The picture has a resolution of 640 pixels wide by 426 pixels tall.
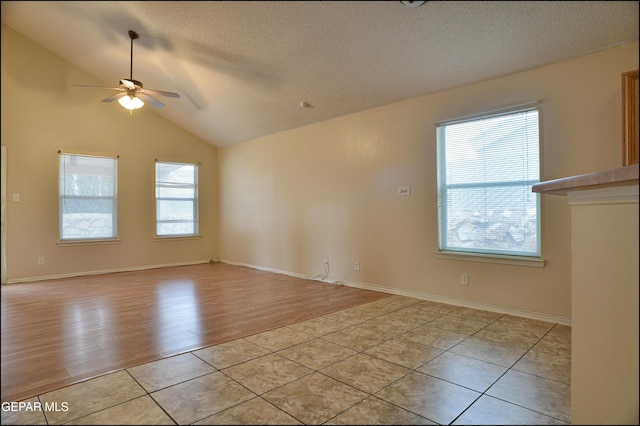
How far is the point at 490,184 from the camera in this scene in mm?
3666

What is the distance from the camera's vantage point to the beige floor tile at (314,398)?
1771mm

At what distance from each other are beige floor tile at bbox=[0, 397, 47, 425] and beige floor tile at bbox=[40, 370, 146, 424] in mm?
42

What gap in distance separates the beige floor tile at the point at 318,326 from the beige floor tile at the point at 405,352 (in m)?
0.54

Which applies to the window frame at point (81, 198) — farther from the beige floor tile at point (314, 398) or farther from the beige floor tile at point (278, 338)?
the beige floor tile at point (314, 398)

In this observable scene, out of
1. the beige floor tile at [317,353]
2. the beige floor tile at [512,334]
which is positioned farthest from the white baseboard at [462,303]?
the beige floor tile at [317,353]

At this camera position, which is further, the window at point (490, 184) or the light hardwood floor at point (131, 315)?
the window at point (490, 184)

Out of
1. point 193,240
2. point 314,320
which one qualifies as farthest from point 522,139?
point 193,240

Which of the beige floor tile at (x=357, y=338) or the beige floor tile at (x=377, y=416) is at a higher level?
the beige floor tile at (x=377, y=416)

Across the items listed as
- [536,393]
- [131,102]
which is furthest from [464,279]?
[131,102]

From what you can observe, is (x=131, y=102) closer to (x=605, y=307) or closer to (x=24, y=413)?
(x=24, y=413)

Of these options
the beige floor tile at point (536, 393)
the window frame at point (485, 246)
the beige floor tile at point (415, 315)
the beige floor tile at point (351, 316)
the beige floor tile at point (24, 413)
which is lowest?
the beige floor tile at point (351, 316)

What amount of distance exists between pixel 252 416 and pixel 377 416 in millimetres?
632

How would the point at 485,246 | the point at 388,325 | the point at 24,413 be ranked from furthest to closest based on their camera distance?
1. the point at 485,246
2. the point at 388,325
3. the point at 24,413

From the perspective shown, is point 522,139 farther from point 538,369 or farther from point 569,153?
point 538,369
